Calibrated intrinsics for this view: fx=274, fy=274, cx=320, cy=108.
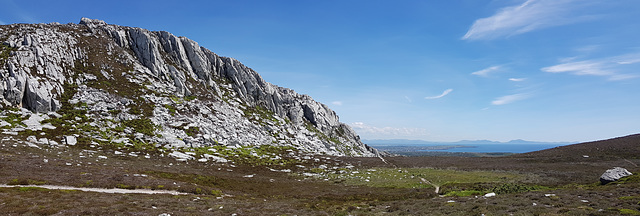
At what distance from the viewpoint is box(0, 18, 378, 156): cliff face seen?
74.9m

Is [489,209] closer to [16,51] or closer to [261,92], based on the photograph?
[16,51]

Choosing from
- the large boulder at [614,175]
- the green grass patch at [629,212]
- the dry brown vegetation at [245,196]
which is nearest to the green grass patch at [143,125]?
the dry brown vegetation at [245,196]

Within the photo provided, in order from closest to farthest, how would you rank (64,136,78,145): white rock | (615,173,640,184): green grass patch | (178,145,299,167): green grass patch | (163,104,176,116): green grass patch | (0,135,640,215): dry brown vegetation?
(0,135,640,215): dry brown vegetation, (615,173,640,184): green grass patch, (64,136,78,145): white rock, (178,145,299,167): green grass patch, (163,104,176,116): green grass patch

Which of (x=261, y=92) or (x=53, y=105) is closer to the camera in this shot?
(x=53, y=105)

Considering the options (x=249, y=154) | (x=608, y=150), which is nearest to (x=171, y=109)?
(x=249, y=154)

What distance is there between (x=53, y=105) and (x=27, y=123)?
1266 cm

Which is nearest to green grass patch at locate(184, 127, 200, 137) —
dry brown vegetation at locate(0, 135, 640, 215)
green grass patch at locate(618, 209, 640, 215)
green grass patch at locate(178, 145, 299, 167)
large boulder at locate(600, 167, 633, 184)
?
green grass patch at locate(178, 145, 299, 167)

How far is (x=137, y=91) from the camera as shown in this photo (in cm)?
9981

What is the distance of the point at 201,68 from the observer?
455 feet

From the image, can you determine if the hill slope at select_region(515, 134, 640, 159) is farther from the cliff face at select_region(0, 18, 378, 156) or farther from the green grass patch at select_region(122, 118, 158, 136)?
the green grass patch at select_region(122, 118, 158, 136)

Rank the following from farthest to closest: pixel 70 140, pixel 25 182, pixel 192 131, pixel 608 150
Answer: pixel 192 131 < pixel 608 150 < pixel 70 140 < pixel 25 182

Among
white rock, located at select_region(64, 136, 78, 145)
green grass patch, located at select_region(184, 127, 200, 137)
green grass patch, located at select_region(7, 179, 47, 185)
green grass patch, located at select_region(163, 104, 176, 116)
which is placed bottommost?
green grass patch, located at select_region(7, 179, 47, 185)

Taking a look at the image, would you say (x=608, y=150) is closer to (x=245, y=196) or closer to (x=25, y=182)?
(x=245, y=196)

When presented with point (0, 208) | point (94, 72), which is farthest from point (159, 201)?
point (94, 72)
